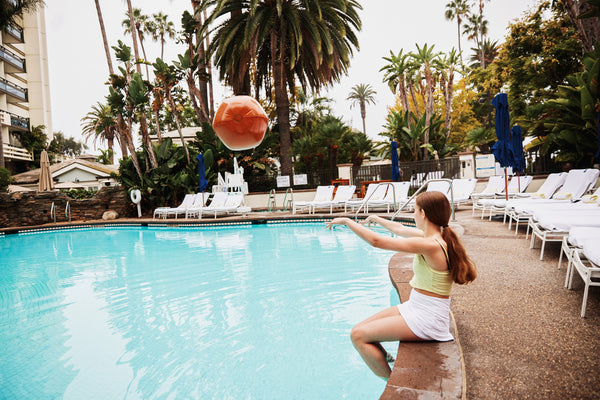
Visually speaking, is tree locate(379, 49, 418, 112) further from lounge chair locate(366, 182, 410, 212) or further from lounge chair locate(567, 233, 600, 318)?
lounge chair locate(567, 233, 600, 318)

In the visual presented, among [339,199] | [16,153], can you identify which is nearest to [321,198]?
[339,199]

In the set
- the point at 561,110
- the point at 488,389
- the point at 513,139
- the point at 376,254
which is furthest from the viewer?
the point at 561,110

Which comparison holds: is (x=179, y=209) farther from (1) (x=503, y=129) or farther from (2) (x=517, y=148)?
(2) (x=517, y=148)

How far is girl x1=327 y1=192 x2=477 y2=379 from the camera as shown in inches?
79.7

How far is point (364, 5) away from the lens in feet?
62.4

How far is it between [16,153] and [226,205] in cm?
2746

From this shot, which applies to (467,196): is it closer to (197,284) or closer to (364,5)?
(197,284)

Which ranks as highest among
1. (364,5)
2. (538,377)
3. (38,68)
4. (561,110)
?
(38,68)

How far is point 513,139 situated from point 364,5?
12.2 m

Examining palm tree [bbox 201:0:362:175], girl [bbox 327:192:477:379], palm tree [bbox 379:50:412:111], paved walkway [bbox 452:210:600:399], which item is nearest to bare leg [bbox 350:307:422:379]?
girl [bbox 327:192:477:379]

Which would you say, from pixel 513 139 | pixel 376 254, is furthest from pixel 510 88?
pixel 376 254

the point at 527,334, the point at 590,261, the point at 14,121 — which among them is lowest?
the point at 527,334

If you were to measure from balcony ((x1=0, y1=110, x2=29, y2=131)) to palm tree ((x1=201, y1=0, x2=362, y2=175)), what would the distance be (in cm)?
2337

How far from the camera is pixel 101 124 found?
18719 mm
